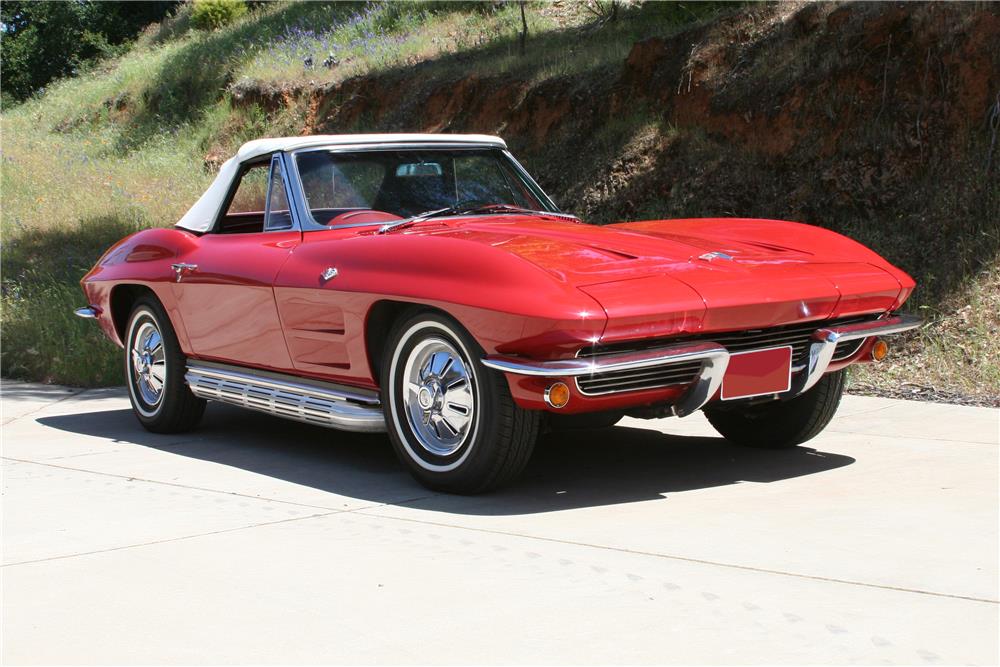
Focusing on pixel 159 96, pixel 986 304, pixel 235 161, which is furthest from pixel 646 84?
pixel 159 96

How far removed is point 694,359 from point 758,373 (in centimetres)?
41

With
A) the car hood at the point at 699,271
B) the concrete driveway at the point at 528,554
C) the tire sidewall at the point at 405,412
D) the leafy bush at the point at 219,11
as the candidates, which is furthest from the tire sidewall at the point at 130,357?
the leafy bush at the point at 219,11

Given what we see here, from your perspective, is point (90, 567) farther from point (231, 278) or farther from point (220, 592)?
point (231, 278)

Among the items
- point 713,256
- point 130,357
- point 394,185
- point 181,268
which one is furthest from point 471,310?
point 130,357

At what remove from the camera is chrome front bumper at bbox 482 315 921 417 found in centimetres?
448

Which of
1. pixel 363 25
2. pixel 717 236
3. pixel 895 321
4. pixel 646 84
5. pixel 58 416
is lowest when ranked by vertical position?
pixel 58 416

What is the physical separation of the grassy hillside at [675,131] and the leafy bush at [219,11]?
852 centimetres

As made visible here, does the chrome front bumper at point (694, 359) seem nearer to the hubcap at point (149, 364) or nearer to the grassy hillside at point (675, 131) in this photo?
the grassy hillside at point (675, 131)

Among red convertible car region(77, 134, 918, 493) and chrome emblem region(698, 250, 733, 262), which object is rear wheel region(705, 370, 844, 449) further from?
chrome emblem region(698, 250, 733, 262)

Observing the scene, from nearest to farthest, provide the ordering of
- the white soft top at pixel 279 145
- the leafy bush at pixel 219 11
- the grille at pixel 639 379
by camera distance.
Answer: the grille at pixel 639 379
the white soft top at pixel 279 145
the leafy bush at pixel 219 11

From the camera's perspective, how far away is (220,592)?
3818 mm

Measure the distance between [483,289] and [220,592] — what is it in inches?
59.9

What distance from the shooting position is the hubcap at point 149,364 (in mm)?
6949

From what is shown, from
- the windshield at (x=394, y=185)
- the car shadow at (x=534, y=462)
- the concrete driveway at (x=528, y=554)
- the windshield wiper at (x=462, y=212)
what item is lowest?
the car shadow at (x=534, y=462)
